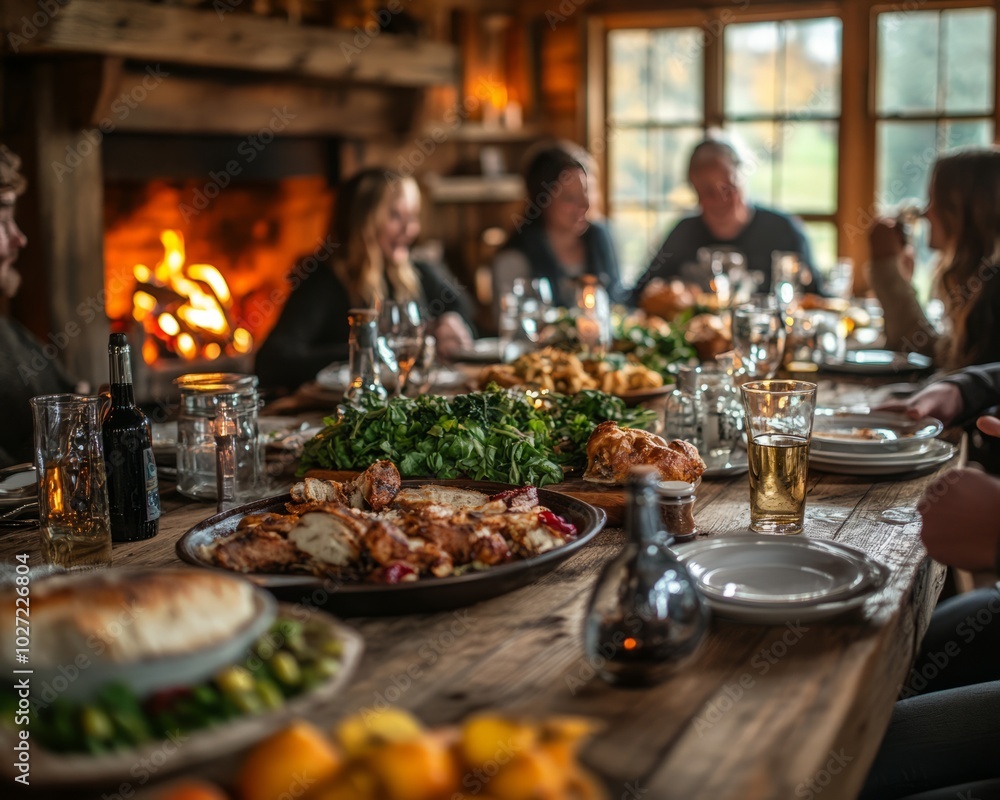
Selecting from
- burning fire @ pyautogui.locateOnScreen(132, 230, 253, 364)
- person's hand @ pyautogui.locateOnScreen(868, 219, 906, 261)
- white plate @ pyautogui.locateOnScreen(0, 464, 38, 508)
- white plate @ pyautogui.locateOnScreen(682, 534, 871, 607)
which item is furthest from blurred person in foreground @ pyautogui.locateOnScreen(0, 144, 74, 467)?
person's hand @ pyautogui.locateOnScreen(868, 219, 906, 261)

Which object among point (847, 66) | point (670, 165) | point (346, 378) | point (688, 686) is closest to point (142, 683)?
point (688, 686)

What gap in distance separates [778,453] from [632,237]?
5094mm

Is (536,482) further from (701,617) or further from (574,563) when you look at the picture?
(701,617)

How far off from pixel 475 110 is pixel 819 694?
551cm

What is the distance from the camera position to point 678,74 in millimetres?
6141

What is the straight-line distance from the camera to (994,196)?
2812 millimetres

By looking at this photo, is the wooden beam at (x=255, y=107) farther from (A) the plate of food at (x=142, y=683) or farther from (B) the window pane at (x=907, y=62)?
(A) the plate of food at (x=142, y=683)

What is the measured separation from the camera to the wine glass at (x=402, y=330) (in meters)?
2.24

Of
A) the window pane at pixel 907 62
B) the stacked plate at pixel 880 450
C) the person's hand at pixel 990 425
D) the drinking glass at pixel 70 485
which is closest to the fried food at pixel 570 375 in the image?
the stacked plate at pixel 880 450

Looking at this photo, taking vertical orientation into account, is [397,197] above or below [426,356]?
above

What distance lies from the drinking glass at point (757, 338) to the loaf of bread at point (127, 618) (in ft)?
4.99

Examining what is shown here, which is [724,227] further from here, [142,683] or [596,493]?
[142,683]

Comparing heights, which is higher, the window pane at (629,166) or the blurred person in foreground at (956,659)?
the window pane at (629,166)

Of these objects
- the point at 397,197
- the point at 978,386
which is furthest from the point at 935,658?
the point at 397,197
